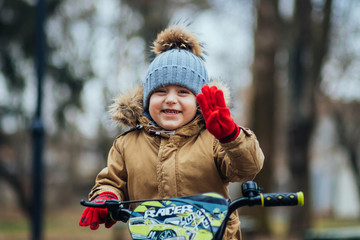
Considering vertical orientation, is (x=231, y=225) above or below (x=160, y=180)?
below

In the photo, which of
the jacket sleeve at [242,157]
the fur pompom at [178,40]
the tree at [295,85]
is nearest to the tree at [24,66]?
the tree at [295,85]

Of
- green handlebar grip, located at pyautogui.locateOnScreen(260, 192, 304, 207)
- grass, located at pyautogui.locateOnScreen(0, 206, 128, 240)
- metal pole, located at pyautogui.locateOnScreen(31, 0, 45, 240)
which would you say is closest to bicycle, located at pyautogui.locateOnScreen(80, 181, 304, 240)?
green handlebar grip, located at pyautogui.locateOnScreen(260, 192, 304, 207)

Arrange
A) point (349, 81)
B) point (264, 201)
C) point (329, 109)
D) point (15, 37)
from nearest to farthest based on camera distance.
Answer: point (264, 201)
point (15, 37)
point (349, 81)
point (329, 109)

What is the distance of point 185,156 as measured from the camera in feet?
7.66

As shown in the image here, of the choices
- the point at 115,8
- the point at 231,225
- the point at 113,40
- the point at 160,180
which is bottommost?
the point at 231,225

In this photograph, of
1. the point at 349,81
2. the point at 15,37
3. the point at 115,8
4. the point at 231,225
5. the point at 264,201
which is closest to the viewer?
the point at 264,201

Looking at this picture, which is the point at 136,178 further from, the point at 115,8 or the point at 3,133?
the point at 115,8

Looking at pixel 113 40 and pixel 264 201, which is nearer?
pixel 264 201

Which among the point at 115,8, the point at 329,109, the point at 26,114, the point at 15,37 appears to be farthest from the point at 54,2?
the point at 329,109

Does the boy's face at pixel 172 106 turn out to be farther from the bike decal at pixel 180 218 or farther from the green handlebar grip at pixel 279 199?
the green handlebar grip at pixel 279 199

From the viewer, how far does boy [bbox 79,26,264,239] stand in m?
2.24

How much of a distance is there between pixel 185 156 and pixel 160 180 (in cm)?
18

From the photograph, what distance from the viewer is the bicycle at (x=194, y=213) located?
76.0 inches

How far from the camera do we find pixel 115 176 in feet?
8.21
